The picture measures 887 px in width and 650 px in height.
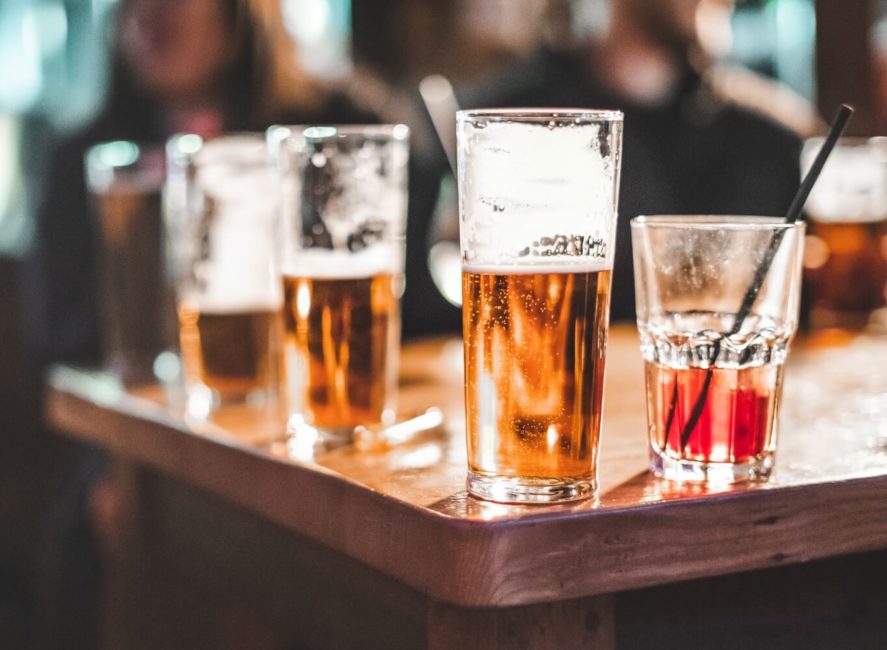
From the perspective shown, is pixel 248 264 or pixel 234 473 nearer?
pixel 234 473

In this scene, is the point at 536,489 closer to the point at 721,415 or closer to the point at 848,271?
the point at 721,415

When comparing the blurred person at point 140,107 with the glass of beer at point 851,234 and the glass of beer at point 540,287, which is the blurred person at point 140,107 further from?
the glass of beer at point 540,287

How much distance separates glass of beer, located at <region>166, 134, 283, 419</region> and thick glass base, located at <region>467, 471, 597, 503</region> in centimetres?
50

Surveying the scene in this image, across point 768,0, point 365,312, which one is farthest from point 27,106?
point 365,312

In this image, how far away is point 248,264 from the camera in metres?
1.30

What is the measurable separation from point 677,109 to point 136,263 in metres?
1.98

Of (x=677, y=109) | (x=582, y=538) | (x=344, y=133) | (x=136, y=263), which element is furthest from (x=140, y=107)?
(x=582, y=538)

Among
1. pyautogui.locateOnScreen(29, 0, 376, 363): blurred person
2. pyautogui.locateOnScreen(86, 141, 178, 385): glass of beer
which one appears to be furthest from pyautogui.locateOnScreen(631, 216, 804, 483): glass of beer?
pyautogui.locateOnScreen(29, 0, 376, 363): blurred person

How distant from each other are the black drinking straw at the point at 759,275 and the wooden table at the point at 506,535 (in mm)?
56

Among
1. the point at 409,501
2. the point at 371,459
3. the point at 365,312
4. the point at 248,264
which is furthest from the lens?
the point at 248,264

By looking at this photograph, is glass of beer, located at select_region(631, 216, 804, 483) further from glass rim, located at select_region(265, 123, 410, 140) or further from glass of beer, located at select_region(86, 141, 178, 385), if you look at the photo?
glass of beer, located at select_region(86, 141, 178, 385)

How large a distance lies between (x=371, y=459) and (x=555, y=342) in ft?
Result: 0.79

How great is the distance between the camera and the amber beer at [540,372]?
803 mm

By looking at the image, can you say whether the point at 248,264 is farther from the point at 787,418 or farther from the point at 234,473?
the point at 787,418
